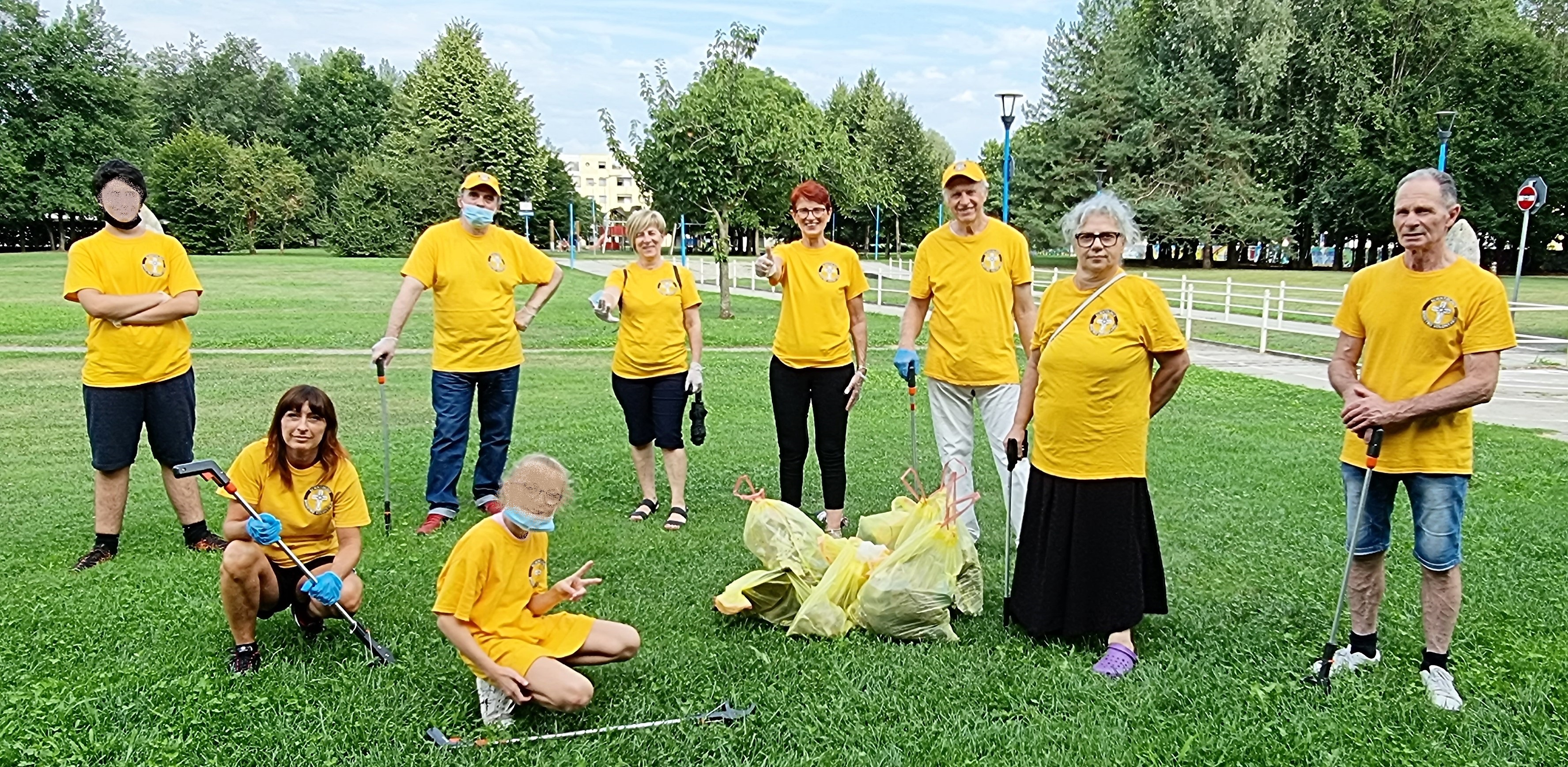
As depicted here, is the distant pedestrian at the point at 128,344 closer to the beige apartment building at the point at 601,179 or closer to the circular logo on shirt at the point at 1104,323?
the circular logo on shirt at the point at 1104,323

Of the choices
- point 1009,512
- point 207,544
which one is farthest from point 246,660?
point 1009,512

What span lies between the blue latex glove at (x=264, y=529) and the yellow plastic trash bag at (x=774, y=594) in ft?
5.38

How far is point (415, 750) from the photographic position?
315 centimetres

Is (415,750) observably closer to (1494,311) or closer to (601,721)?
(601,721)

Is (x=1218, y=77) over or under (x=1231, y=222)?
over

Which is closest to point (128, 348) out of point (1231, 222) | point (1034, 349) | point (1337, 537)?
point (1034, 349)

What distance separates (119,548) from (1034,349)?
4549mm

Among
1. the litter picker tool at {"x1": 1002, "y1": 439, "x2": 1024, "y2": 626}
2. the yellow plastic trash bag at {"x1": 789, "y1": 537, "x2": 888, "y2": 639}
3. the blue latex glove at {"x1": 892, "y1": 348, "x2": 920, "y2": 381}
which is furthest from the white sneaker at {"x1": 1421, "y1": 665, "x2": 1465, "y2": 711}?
the blue latex glove at {"x1": 892, "y1": 348, "x2": 920, "y2": 381}

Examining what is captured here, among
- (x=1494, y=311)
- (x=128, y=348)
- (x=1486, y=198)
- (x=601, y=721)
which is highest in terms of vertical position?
(x=1486, y=198)

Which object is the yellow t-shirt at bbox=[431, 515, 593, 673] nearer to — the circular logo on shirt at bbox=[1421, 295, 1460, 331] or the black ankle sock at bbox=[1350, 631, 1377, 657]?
the black ankle sock at bbox=[1350, 631, 1377, 657]

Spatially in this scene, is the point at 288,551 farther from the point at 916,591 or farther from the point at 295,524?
the point at 916,591

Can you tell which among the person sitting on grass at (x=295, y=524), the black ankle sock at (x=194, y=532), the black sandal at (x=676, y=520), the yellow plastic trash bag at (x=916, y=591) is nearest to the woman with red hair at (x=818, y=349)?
the black sandal at (x=676, y=520)

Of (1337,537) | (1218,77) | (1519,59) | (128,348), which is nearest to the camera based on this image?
(128,348)

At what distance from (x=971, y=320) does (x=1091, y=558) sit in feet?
4.72
